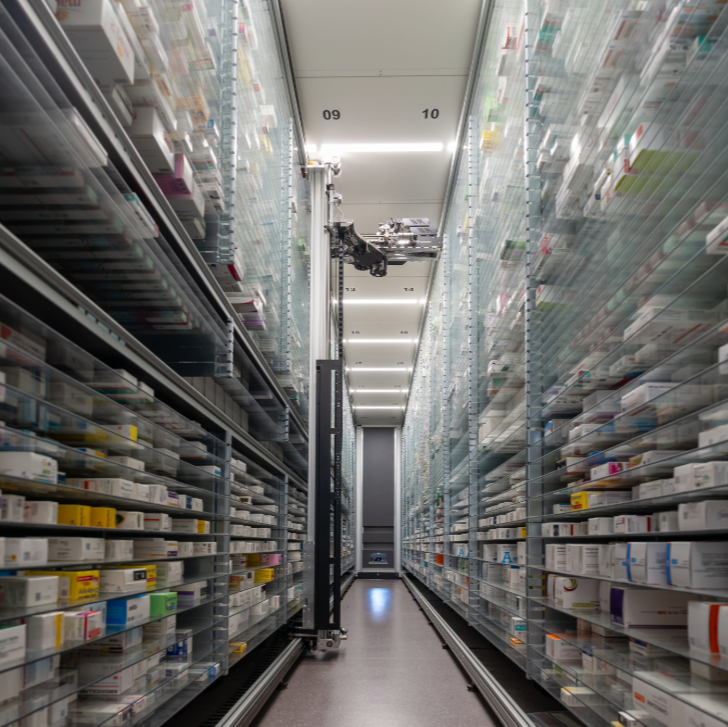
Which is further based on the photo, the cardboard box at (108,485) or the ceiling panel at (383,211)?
the ceiling panel at (383,211)

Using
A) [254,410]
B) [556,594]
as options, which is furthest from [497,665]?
[254,410]

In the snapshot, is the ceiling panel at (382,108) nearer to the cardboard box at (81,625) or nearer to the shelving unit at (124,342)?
the shelving unit at (124,342)

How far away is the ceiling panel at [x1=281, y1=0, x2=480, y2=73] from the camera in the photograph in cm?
515

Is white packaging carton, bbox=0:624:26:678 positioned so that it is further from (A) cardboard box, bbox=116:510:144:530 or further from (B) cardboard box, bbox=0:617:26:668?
(A) cardboard box, bbox=116:510:144:530

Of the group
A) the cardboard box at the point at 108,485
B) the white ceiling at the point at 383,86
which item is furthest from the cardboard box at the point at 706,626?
the white ceiling at the point at 383,86

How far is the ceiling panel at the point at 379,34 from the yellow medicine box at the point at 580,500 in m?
3.90

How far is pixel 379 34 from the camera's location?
5.39m

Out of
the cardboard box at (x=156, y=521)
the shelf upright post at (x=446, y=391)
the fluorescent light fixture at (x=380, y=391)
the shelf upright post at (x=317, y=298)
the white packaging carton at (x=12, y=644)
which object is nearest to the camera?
the white packaging carton at (x=12, y=644)

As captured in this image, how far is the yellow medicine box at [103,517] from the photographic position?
1.94m

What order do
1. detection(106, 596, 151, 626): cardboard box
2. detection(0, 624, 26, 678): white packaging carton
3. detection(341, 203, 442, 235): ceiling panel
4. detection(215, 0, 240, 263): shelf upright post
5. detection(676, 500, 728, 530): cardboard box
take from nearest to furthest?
detection(0, 624, 26, 678): white packaging carton < detection(676, 500, 728, 530): cardboard box < detection(106, 596, 151, 626): cardboard box < detection(215, 0, 240, 263): shelf upright post < detection(341, 203, 442, 235): ceiling panel

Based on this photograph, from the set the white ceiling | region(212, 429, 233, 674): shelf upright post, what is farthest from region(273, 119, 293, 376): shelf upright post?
region(212, 429, 233, 674): shelf upright post

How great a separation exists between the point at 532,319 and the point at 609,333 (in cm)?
110

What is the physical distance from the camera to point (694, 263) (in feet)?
6.19

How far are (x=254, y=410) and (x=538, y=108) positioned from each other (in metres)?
2.68
